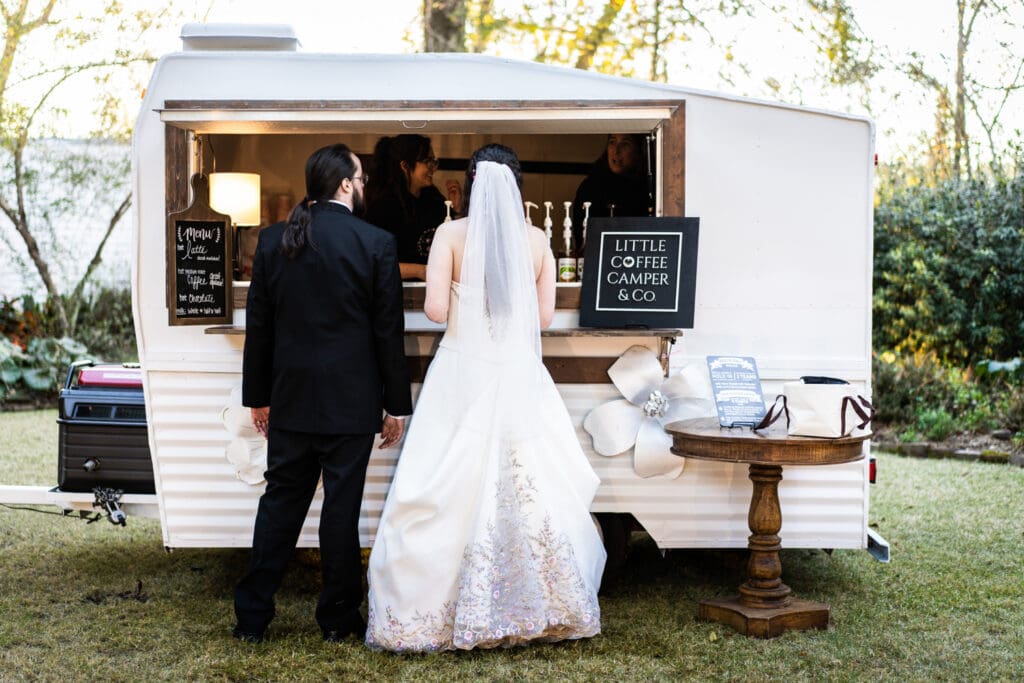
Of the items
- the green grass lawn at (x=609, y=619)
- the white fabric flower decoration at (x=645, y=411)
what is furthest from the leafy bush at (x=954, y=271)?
the white fabric flower decoration at (x=645, y=411)

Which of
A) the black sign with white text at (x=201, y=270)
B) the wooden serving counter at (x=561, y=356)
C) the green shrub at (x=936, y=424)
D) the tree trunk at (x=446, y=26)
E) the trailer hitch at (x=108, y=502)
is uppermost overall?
the tree trunk at (x=446, y=26)

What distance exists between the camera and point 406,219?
219 inches

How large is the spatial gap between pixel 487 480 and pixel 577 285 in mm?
983

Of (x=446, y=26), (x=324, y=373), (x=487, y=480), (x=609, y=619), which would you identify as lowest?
(x=609, y=619)

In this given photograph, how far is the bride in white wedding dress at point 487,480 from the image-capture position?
3959 millimetres

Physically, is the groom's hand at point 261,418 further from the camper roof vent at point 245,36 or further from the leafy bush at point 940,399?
the leafy bush at point 940,399

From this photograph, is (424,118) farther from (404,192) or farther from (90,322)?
(90,322)

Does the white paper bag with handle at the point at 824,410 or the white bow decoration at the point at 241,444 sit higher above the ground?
the white paper bag with handle at the point at 824,410

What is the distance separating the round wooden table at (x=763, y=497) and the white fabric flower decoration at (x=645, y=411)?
0.30 feet

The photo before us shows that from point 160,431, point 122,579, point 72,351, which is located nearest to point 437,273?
point 160,431

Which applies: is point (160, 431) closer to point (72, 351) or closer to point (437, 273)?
point (437, 273)

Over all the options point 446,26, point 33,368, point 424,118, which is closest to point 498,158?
point 424,118

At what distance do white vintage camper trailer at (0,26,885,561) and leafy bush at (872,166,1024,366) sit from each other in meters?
6.38

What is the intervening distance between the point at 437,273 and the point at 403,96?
0.82 metres
